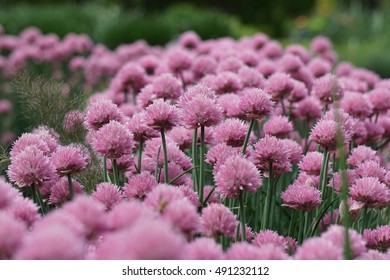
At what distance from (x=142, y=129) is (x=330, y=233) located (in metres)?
0.81

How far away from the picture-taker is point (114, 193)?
1.51 m

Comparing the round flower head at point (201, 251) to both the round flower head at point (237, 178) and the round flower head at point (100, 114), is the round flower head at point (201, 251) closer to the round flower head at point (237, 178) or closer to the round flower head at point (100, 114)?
the round flower head at point (237, 178)

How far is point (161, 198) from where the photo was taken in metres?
1.21

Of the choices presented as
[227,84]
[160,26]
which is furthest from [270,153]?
[160,26]

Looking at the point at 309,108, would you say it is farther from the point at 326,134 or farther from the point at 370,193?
the point at 370,193

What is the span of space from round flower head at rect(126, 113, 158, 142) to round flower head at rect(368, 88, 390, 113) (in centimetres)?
116

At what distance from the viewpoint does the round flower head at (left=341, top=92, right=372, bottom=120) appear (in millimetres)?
2455

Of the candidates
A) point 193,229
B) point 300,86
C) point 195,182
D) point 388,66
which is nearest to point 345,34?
point 388,66

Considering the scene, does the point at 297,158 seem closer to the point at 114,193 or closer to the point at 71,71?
the point at 114,193

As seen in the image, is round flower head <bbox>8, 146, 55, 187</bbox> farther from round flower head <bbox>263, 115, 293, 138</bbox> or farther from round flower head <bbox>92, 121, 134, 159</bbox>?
round flower head <bbox>263, 115, 293, 138</bbox>

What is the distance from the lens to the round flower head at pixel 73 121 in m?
2.15

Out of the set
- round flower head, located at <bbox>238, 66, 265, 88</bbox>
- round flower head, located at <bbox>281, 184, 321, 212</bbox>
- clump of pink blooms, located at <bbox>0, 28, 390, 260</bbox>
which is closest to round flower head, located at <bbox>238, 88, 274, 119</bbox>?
clump of pink blooms, located at <bbox>0, 28, 390, 260</bbox>

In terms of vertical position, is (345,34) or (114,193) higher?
(114,193)
